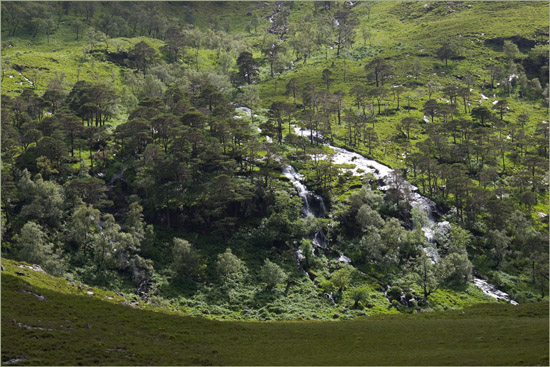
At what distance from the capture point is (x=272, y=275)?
102812 mm

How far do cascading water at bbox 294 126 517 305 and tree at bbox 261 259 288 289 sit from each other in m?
44.3

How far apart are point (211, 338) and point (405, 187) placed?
91954 millimetres

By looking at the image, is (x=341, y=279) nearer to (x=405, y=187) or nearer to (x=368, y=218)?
(x=368, y=218)

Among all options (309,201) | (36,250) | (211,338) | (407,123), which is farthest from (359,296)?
(407,123)

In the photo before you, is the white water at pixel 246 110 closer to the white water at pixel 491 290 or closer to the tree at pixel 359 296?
the tree at pixel 359 296

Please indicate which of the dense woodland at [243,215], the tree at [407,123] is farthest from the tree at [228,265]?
the tree at [407,123]

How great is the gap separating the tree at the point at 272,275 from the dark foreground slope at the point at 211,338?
2530 centimetres

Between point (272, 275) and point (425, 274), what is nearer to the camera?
point (272, 275)

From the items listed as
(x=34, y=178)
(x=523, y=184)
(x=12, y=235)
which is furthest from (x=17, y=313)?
(x=523, y=184)

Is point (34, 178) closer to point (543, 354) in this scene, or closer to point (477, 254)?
point (543, 354)

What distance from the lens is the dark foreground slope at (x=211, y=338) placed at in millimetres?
53250

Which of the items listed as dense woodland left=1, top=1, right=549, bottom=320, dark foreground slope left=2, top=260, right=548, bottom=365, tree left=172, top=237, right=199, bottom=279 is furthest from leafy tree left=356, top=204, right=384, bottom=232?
tree left=172, top=237, right=199, bottom=279

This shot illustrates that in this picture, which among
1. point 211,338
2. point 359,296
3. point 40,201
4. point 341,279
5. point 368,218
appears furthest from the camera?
point 368,218

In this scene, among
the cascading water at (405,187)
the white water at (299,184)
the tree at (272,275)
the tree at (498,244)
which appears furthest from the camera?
the white water at (299,184)
